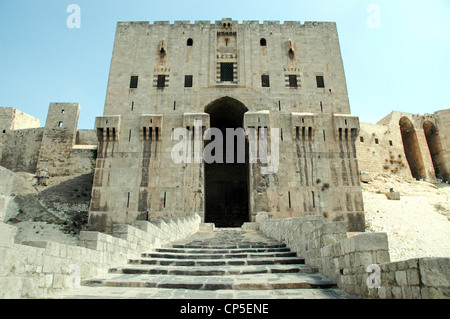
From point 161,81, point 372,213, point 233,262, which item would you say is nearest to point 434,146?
point 372,213

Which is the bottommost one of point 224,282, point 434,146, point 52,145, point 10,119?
point 224,282

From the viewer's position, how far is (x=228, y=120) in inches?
920

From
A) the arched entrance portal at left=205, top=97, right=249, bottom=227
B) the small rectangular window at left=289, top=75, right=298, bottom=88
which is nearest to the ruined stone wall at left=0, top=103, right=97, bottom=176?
the arched entrance portal at left=205, top=97, right=249, bottom=227

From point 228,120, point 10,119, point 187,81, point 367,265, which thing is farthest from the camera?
point 10,119

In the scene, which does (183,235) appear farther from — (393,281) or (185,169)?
(393,281)

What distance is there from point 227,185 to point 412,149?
2216cm

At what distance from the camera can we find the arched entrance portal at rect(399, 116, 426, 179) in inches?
1286

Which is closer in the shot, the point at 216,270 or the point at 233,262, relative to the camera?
the point at 216,270

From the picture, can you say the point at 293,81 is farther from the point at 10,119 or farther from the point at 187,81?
the point at 10,119

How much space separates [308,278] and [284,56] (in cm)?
1800

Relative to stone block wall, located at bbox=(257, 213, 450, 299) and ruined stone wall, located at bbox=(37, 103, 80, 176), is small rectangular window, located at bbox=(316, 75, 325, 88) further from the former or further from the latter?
ruined stone wall, located at bbox=(37, 103, 80, 176)

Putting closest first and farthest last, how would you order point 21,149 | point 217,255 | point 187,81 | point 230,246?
1. point 217,255
2. point 230,246
3. point 187,81
4. point 21,149

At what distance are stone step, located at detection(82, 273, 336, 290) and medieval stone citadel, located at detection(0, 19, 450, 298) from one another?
28.6ft

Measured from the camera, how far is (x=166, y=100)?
2003 centimetres
